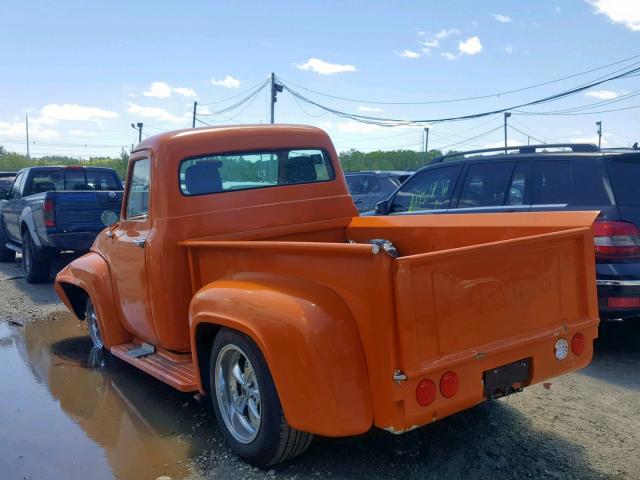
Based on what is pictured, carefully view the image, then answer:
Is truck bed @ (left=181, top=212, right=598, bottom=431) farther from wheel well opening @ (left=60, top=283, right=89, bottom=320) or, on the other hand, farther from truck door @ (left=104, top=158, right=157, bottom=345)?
wheel well opening @ (left=60, top=283, right=89, bottom=320)

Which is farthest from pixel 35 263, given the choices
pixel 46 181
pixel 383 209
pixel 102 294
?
pixel 383 209

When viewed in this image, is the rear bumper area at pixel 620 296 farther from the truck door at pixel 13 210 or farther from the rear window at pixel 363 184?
the rear window at pixel 363 184

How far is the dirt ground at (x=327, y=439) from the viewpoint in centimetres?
351

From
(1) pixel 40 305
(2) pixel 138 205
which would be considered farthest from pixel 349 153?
(2) pixel 138 205

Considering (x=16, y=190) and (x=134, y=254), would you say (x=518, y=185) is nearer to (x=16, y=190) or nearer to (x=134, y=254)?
(x=134, y=254)

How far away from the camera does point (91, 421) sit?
4473 millimetres

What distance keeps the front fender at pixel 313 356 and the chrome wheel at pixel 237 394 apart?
430 mm

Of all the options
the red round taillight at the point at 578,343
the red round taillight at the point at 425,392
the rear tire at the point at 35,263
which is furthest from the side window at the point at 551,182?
the rear tire at the point at 35,263

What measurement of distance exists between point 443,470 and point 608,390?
195 cm

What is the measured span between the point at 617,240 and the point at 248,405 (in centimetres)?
337

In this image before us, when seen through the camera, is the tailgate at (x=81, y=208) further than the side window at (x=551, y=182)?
Yes

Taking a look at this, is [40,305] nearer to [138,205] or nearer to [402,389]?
[138,205]

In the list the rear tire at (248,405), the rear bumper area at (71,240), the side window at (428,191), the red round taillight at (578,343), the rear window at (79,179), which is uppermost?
the rear window at (79,179)

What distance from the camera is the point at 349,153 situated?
42750 mm
